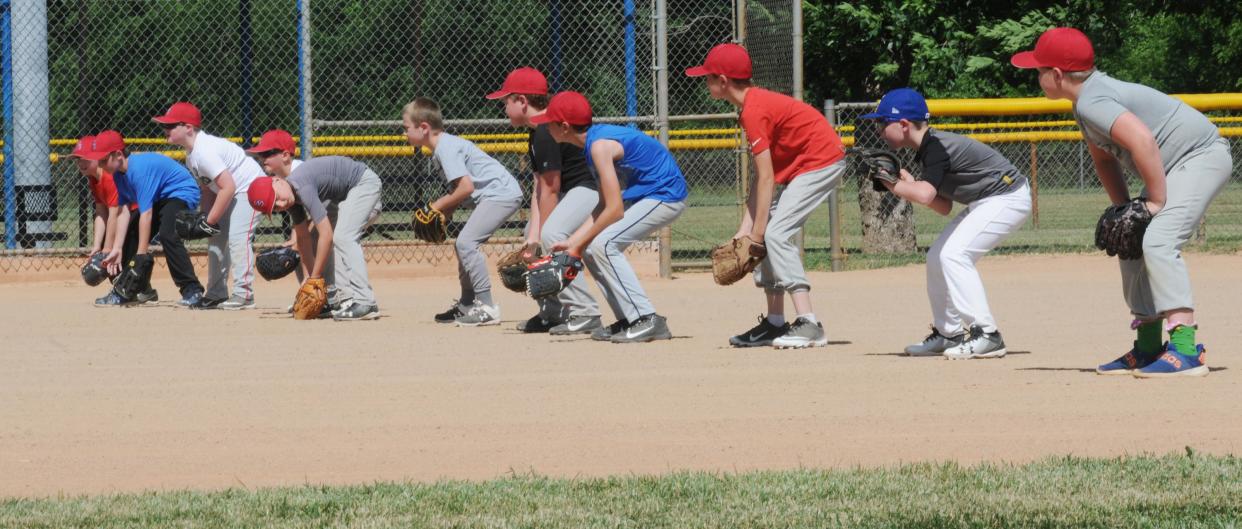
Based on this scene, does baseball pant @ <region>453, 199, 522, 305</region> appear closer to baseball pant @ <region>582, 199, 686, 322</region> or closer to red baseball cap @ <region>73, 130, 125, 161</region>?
baseball pant @ <region>582, 199, 686, 322</region>

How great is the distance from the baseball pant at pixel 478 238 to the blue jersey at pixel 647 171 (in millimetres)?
1330

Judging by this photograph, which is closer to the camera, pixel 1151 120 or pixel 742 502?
pixel 742 502

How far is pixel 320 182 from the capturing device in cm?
1045

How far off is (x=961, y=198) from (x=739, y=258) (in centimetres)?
120

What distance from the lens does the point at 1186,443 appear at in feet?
18.1

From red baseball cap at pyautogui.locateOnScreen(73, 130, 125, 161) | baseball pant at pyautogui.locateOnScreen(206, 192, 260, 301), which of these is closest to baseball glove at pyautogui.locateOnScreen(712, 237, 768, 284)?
baseball pant at pyautogui.locateOnScreen(206, 192, 260, 301)

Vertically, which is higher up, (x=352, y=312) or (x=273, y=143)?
(x=273, y=143)

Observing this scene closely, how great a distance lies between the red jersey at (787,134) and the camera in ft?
27.0

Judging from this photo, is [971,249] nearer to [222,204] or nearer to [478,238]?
[478,238]

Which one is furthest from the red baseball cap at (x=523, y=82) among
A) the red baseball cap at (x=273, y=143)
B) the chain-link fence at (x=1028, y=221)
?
the chain-link fence at (x=1028, y=221)

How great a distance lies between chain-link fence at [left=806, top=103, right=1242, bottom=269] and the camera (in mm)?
15977

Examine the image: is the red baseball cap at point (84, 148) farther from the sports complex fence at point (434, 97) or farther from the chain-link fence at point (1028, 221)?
the chain-link fence at point (1028, 221)

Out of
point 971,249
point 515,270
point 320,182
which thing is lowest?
point 515,270

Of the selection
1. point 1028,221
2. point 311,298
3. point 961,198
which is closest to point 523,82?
point 311,298
